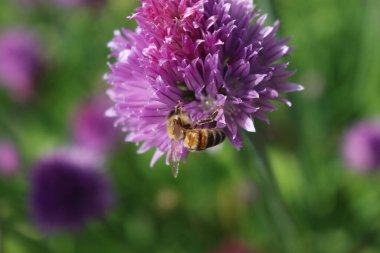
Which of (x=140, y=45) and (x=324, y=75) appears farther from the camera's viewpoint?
(x=324, y=75)

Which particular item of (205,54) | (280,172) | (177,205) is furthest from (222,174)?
(205,54)

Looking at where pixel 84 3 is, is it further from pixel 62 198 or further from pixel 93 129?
pixel 62 198

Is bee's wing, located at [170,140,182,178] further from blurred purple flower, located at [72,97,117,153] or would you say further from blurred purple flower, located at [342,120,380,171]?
blurred purple flower, located at [72,97,117,153]

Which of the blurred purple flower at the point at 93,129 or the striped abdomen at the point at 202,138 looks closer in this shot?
the striped abdomen at the point at 202,138

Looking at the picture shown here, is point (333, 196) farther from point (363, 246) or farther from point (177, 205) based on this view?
point (177, 205)

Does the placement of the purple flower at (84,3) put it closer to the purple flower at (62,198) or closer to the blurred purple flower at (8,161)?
the blurred purple flower at (8,161)

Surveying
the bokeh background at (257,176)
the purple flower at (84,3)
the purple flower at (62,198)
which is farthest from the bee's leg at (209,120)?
the purple flower at (84,3)

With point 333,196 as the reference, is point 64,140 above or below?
above
